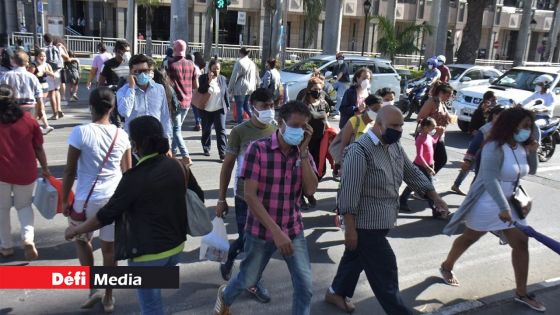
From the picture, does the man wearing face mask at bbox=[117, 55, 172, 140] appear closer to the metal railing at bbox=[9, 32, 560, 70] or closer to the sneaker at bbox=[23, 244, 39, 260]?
the sneaker at bbox=[23, 244, 39, 260]

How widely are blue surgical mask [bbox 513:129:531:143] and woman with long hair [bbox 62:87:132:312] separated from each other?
314 centimetres

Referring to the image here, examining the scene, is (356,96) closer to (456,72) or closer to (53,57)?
(53,57)

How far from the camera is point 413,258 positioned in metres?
5.71

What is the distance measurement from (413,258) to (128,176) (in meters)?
3.64

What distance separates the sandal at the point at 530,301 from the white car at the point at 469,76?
14.4 m

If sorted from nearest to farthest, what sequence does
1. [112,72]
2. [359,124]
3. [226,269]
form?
1. [226,269]
2. [359,124]
3. [112,72]

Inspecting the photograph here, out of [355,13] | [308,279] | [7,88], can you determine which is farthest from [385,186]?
[355,13]

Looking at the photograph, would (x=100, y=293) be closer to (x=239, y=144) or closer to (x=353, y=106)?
(x=239, y=144)

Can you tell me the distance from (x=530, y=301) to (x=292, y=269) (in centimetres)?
241

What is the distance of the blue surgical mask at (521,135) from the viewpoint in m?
4.37

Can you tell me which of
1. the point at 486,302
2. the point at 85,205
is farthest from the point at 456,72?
the point at 85,205

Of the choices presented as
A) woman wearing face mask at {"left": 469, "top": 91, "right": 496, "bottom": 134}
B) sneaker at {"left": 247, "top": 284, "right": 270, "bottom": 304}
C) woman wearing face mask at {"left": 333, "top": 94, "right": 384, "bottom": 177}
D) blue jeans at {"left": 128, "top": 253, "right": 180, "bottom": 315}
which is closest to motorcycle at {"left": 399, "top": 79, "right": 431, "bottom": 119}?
woman wearing face mask at {"left": 469, "top": 91, "right": 496, "bottom": 134}

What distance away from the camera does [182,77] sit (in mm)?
8891

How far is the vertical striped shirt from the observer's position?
11.9ft
